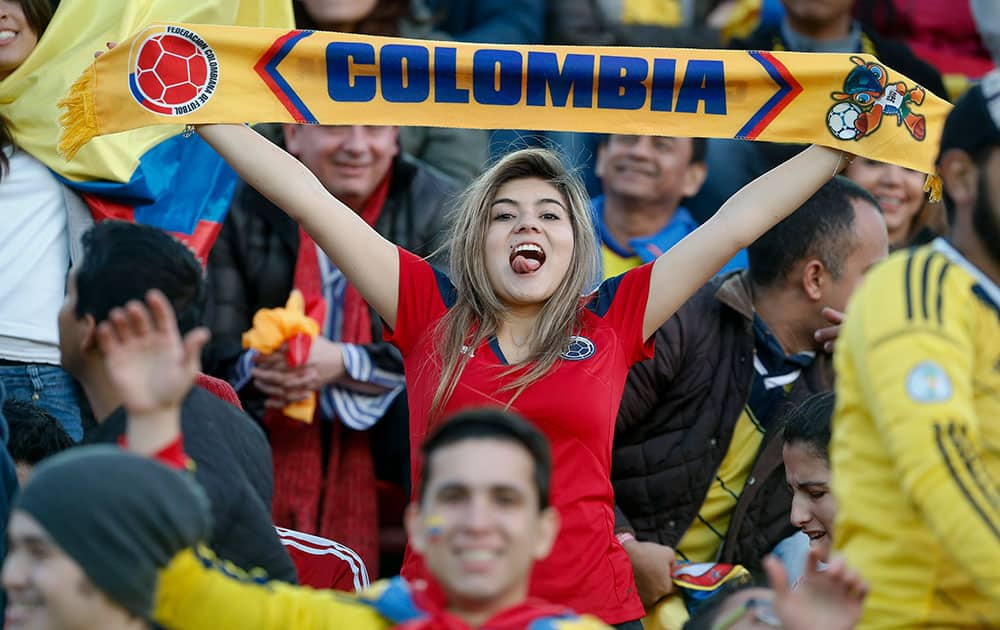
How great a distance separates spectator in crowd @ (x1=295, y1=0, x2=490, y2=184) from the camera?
655 cm

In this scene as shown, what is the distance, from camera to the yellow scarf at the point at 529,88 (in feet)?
14.7

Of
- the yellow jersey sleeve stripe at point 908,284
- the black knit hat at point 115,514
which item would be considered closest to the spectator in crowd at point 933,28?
the yellow jersey sleeve stripe at point 908,284

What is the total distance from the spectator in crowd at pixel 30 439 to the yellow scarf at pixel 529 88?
32.6 inches

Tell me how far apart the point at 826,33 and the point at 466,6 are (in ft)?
5.90

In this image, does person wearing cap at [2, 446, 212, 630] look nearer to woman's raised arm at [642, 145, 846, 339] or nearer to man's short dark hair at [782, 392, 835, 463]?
woman's raised arm at [642, 145, 846, 339]

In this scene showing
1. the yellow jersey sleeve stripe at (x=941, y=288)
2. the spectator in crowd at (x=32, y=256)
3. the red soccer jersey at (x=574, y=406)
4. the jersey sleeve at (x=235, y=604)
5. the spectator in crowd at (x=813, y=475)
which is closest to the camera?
the yellow jersey sleeve stripe at (x=941, y=288)

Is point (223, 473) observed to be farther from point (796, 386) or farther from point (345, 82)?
point (796, 386)

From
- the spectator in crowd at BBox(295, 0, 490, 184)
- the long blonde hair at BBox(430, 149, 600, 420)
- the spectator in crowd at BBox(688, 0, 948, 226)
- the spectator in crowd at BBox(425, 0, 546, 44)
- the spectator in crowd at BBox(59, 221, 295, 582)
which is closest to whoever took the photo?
the spectator in crowd at BBox(59, 221, 295, 582)

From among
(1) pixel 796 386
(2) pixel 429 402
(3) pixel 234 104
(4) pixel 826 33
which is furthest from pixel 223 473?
(4) pixel 826 33

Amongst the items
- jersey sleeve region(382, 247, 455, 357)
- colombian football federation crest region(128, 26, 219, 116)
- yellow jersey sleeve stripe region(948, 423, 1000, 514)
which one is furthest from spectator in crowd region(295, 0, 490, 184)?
yellow jersey sleeve stripe region(948, 423, 1000, 514)

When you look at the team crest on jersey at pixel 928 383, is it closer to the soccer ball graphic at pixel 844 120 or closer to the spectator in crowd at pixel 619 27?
the soccer ball graphic at pixel 844 120

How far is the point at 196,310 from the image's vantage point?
353cm

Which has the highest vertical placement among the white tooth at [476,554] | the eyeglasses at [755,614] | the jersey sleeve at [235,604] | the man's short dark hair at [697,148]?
the man's short dark hair at [697,148]

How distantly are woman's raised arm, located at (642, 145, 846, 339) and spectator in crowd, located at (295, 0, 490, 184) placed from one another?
2395 mm
